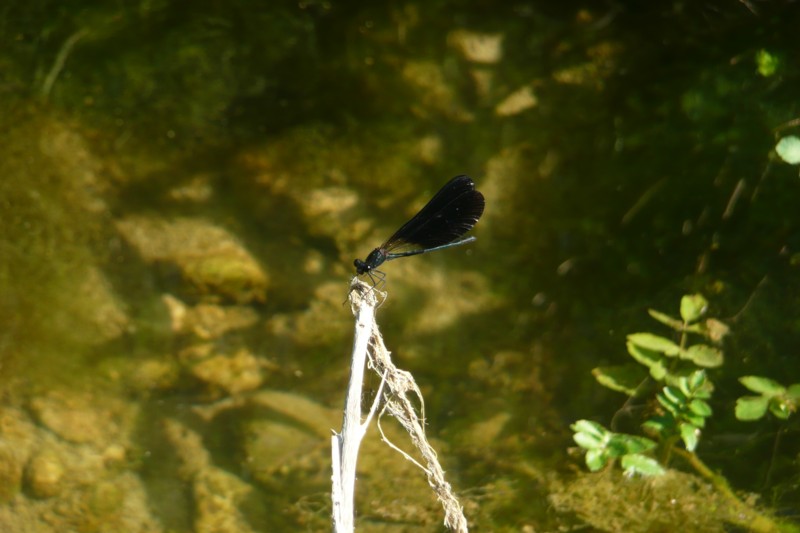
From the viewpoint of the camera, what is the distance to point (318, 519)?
2.91 m

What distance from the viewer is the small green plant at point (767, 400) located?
2.46m

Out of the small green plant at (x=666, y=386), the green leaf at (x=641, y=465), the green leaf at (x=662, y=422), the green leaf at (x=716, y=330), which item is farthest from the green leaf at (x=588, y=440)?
the green leaf at (x=716, y=330)

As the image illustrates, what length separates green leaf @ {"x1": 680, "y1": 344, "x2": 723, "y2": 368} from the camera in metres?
2.70

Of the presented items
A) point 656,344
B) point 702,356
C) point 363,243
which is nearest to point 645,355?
point 656,344

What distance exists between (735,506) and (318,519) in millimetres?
1523

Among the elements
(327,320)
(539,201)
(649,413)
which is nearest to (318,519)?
(327,320)

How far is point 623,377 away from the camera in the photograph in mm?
2881

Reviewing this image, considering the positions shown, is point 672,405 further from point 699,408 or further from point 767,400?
point 767,400

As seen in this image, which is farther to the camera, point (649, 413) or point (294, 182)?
point (294, 182)

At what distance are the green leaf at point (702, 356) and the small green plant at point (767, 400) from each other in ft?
0.65

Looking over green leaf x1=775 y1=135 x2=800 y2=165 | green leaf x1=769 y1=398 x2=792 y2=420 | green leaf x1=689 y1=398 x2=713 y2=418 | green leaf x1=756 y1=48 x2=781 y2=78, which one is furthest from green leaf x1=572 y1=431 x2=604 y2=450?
green leaf x1=756 y1=48 x2=781 y2=78

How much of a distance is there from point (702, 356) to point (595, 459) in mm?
588

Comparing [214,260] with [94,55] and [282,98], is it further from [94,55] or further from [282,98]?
[94,55]

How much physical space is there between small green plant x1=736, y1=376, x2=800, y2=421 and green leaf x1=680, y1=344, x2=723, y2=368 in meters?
0.20
